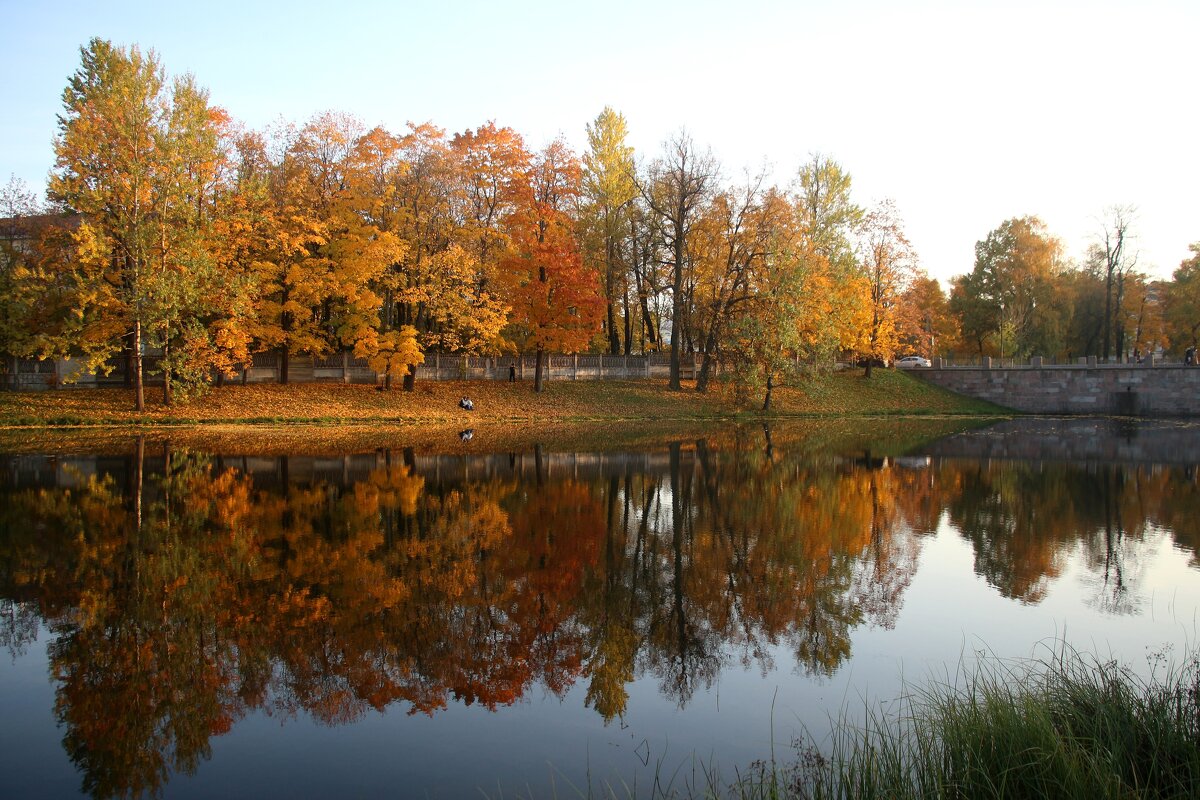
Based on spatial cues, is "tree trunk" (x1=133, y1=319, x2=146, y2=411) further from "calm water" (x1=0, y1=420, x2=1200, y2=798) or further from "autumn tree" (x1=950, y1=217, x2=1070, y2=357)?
"autumn tree" (x1=950, y1=217, x2=1070, y2=357)

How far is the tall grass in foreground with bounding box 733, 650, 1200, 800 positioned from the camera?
17.2 feet

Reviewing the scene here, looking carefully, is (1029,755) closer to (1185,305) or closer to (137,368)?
(137,368)

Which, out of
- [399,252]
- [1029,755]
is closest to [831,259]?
[399,252]

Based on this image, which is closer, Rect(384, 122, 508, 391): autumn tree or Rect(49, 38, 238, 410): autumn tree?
Rect(49, 38, 238, 410): autumn tree

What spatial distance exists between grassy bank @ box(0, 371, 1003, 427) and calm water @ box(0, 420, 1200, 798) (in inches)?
601

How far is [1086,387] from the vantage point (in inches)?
2157

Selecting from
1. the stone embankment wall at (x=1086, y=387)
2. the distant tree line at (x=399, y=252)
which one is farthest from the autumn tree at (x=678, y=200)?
the stone embankment wall at (x=1086, y=387)

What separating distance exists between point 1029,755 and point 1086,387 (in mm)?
57219

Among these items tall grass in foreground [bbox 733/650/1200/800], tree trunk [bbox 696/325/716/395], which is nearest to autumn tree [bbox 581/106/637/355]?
tree trunk [bbox 696/325/716/395]

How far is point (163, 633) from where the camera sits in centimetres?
905

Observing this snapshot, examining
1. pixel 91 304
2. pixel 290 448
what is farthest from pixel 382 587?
pixel 91 304

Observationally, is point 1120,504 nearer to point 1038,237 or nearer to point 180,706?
point 180,706

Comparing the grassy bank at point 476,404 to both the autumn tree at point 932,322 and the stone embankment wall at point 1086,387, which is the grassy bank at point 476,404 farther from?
the autumn tree at point 932,322

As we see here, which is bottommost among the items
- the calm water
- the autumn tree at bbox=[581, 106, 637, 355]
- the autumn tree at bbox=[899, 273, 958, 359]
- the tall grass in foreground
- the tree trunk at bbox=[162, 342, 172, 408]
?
the calm water
